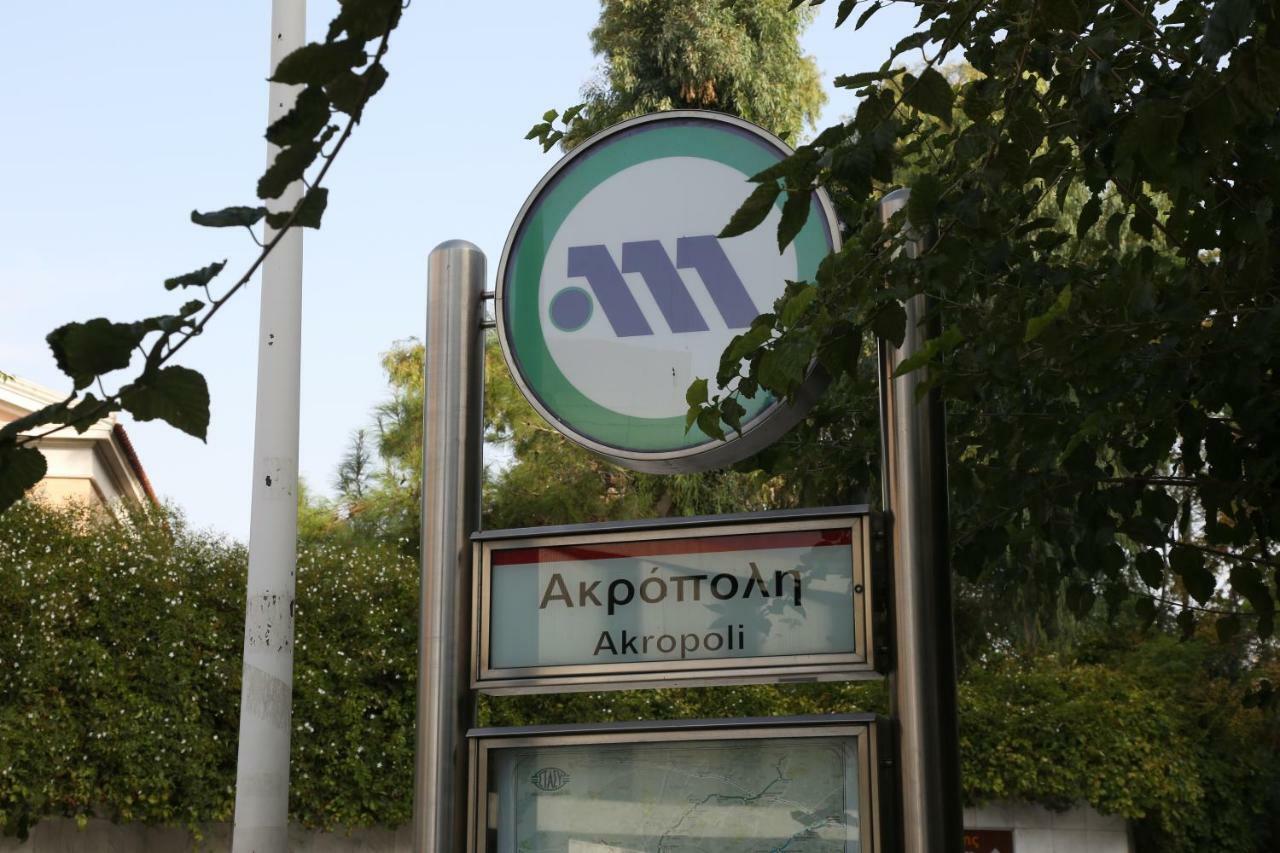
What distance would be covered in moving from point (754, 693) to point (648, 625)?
10.9 meters

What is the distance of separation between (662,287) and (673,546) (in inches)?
20.8

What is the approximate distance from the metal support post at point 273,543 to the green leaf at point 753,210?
9.48ft

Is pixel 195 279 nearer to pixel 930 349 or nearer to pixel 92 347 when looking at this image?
pixel 92 347

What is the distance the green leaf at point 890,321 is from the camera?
9.06 feet

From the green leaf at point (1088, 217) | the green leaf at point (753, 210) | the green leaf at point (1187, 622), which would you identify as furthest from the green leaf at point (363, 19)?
the green leaf at point (1187, 622)

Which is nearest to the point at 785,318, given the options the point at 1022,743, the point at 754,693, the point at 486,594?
the point at 486,594

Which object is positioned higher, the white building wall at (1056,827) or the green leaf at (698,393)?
the green leaf at (698,393)

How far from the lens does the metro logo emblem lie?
9.53 feet

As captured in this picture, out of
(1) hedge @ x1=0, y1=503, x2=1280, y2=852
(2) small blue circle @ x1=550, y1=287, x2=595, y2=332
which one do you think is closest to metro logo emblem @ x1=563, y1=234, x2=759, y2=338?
(2) small blue circle @ x1=550, y1=287, x2=595, y2=332

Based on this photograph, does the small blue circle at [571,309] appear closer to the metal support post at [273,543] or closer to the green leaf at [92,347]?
the green leaf at [92,347]

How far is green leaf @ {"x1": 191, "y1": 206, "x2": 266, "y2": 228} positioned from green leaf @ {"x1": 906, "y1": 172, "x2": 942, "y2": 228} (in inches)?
67.1

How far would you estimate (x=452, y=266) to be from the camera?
3.17 metres

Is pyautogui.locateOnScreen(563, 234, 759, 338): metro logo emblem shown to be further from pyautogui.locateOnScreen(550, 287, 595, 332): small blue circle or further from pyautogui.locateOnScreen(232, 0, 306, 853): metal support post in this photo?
pyautogui.locateOnScreen(232, 0, 306, 853): metal support post

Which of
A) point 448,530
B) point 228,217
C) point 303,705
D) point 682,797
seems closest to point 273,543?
point 448,530
